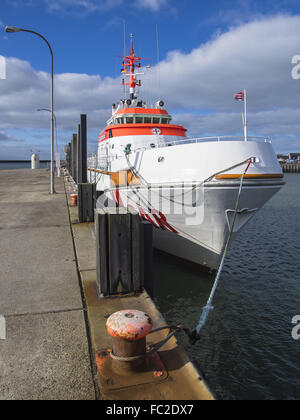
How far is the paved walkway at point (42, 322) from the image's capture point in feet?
8.70

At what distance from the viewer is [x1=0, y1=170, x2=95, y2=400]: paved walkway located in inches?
104

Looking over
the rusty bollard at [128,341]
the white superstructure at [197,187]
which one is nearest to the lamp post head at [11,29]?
the white superstructure at [197,187]

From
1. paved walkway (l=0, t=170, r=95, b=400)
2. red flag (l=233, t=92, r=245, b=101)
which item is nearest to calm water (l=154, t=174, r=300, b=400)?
paved walkway (l=0, t=170, r=95, b=400)

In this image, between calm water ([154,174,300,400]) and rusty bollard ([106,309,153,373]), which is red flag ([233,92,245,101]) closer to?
calm water ([154,174,300,400])

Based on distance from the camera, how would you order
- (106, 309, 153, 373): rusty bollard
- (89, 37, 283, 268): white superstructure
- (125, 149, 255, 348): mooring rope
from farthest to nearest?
(89, 37, 283, 268): white superstructure
(125, 149, 255, 348): mooring rope
(106, 309, 153, 373): rusty bollard

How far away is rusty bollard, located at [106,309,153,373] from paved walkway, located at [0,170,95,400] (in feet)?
0.91

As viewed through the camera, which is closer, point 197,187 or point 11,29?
point 197,187

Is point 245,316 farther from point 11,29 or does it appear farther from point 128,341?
point 11,29

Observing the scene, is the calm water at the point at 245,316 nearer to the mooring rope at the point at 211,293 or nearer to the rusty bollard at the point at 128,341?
the mooring rope at the point at 211,293

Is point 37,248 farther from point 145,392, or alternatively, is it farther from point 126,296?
point 145,392

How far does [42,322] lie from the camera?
144 inches

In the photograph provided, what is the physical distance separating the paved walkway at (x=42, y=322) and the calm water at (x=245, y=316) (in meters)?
1.18

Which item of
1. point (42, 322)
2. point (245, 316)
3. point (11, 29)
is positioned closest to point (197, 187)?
point (245, 316)

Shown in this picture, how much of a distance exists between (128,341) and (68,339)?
0.79m
